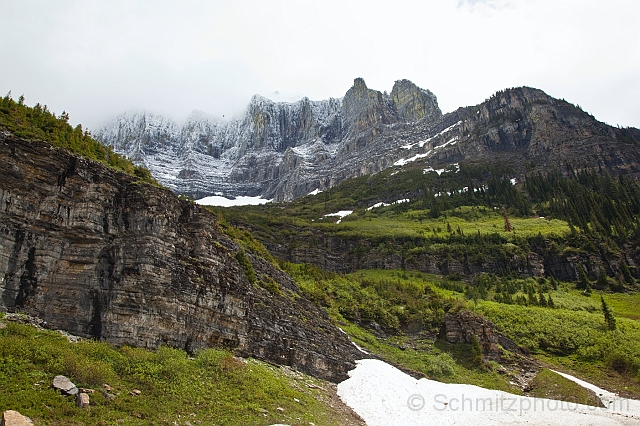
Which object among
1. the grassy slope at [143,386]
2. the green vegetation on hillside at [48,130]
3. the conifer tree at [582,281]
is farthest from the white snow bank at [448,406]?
the conifer tree at [582,281]

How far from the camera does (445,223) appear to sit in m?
105

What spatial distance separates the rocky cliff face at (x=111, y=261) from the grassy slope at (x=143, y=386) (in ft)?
4.82

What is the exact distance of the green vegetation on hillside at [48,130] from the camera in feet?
59.4

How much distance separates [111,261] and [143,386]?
20.7ft

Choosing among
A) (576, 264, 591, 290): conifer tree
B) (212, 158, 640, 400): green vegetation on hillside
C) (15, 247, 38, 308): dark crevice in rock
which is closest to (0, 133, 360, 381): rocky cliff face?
(15, 247, 38, 308): dark crevice in rock

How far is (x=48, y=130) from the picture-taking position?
2128cm

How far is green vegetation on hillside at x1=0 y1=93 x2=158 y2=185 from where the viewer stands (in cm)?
1811

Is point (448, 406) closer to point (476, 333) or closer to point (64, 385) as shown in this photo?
point (476, 333)

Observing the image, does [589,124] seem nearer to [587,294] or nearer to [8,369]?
[587,294]

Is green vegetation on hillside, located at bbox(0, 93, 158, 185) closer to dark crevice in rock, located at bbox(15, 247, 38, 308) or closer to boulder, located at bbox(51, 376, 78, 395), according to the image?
dark crevice in rock, located at bbox(15, 247, 38, 308)

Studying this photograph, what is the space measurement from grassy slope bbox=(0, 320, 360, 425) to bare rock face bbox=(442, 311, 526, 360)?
65.6 feet

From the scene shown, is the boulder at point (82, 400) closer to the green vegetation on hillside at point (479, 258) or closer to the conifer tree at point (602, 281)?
the green vegetation on hillside at point (479, 258)

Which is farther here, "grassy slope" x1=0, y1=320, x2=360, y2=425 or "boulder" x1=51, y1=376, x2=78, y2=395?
"boulder" x1=51, y1=376, x2=78, y2=395

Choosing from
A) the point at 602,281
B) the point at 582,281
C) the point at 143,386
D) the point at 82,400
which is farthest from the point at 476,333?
the point at 602,281
